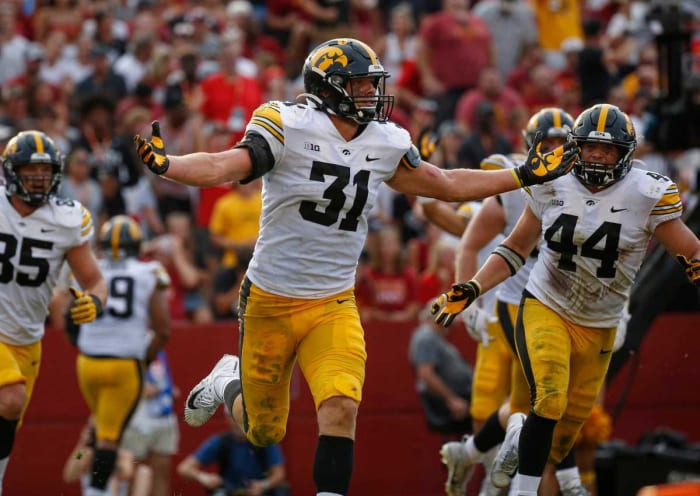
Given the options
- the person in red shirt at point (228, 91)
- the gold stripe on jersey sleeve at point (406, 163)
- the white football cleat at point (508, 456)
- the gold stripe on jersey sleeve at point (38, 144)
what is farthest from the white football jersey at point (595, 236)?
the person in red shirt at point (228, 91)

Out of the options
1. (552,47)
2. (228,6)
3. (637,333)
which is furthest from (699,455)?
(228,6)

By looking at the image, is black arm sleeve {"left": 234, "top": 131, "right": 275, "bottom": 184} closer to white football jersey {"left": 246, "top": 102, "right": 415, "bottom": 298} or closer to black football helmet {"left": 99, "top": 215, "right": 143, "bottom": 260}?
white football jersey {"left": 246, "top": 102, "right": 415, "bottom": 298}

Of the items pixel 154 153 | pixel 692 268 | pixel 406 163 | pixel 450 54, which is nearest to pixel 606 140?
pixel 692 268

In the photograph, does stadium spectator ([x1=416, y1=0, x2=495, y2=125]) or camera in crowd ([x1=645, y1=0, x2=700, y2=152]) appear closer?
camera in crowd ([x1=645, y1=0, x2=700, y2=152])

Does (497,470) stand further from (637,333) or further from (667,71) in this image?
(667,71)

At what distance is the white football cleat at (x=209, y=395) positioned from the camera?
310 inches

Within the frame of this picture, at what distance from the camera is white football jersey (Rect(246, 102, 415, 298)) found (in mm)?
6797

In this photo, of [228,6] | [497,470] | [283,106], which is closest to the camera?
[283,106]

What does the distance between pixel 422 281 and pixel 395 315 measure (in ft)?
1.53

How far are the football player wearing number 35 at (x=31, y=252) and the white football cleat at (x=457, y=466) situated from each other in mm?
2360

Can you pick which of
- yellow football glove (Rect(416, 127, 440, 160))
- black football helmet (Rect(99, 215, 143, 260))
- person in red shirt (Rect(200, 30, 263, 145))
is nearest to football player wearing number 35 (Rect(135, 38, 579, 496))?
yellow football glove (Rect(416, 127, 440, 160))

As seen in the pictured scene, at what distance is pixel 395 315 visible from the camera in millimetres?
12953

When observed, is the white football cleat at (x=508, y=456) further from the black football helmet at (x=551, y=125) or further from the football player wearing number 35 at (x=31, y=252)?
the football player wearing number 35 at (x=31, y=252)

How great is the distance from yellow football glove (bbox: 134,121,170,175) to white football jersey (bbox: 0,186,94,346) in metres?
2.23
